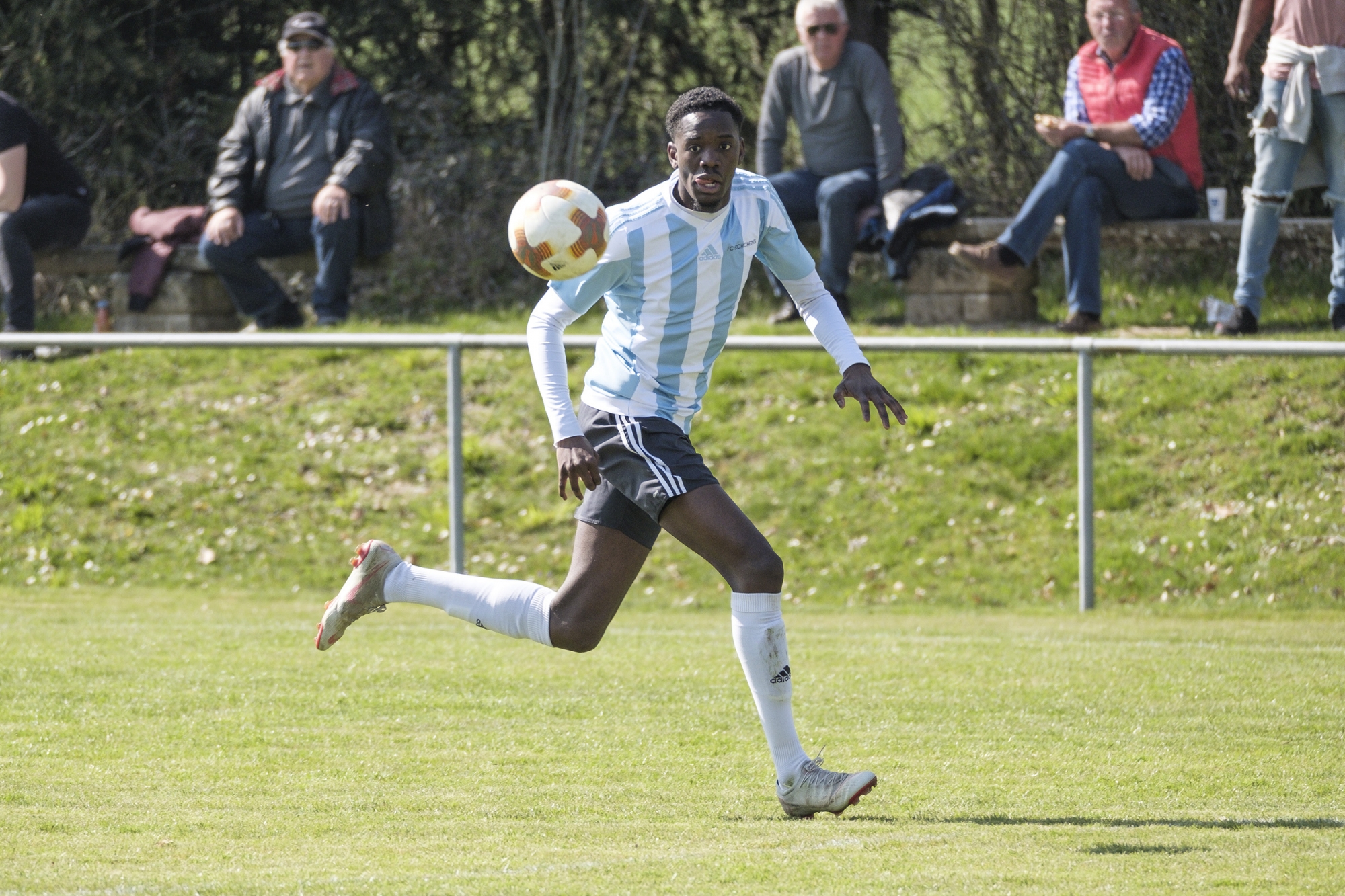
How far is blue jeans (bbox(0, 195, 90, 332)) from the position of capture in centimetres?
1185

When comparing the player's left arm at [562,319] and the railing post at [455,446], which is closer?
the player's left arm at [562,319]

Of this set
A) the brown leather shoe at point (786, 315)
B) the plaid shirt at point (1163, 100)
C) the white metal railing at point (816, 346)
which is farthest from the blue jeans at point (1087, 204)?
the brown leather shoe at point (786, 315)

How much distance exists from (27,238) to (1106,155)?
7.22 m

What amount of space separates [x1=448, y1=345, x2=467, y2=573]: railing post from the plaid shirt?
437cm

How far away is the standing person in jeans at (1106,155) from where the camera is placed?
34.7ft

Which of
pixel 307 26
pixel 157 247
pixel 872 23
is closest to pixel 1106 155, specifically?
pixel 872 23

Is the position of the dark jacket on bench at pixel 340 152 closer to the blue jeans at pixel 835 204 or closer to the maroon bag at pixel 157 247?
the maroon bag at pixel 157 247

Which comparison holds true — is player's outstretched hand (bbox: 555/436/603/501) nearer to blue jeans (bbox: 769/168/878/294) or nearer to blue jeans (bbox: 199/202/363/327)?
blue jeans (bbox: 769/168/878/294)

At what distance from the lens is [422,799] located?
497cm

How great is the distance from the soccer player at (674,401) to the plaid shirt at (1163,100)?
19.3 ft

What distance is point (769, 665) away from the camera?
16.1ft

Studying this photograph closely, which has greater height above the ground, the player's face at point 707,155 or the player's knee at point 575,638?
the player's face at point 707,155

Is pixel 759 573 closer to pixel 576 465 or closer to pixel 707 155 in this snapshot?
pixel 576 465

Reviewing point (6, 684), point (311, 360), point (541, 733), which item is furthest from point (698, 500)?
point (311, 360)
